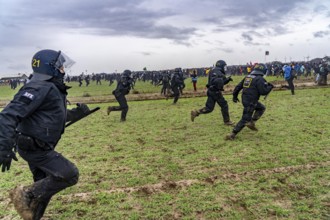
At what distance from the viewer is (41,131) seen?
3.71m

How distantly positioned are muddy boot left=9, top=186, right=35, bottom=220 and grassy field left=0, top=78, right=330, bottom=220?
89 centimetres

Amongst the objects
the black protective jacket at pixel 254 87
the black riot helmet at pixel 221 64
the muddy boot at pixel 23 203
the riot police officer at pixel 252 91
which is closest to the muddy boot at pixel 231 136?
the riot police officer at pixel 252 91

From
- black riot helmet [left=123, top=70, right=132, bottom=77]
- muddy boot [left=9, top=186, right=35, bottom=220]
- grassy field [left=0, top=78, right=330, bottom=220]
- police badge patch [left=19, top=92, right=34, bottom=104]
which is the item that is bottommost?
grassy field [left=0, top=78, right=330, bottom=220]

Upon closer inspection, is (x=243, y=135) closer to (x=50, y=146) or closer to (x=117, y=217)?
(x=117, y=217)

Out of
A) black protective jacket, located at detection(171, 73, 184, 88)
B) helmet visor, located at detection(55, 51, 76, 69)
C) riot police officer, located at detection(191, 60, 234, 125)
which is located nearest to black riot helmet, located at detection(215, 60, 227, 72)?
riot police officer, located at detection(191, 60, 234, 125)

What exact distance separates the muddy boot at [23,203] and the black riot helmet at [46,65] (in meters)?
1.31

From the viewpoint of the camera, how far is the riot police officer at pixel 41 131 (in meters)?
3.62

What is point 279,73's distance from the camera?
40.8 m

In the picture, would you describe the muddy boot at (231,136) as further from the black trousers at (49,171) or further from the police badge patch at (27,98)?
the police badge patch at (27,98)

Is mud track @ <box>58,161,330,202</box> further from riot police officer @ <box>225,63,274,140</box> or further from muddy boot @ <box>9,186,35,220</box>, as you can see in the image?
riot police officer @ <box>225,63,274,140</box>

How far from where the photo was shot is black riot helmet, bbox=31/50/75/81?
3.89 m

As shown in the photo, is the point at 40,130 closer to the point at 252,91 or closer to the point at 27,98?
the point at 27,98

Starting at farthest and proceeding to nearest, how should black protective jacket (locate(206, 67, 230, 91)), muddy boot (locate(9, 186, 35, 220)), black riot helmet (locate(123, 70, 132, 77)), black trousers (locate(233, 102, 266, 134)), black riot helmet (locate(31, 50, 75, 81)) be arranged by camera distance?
1. black riot helmet (locate(123, 70, 132, 77))
2. black protective jacket (locate(206, 67, 230, 91))
3. black trousers (locate(233, 102, 266, 134))
4. black riot helmet (locate(31, 50, 75, 81))
5. muddy boot (locate(9, 186, 35, 220))

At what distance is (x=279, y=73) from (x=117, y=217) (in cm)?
3950
